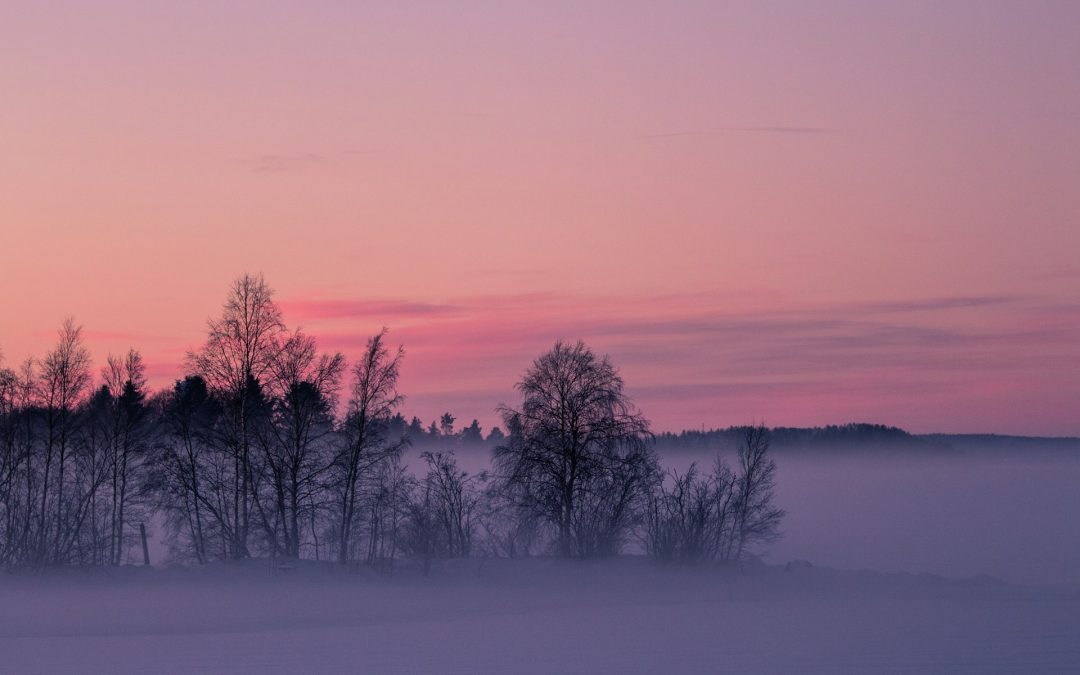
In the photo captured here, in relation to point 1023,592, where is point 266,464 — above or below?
above

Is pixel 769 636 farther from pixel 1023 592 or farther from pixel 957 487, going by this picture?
pixel 957 487

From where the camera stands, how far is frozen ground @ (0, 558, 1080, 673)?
28859 millimetres

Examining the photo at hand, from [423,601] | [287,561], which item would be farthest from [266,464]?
[423,601]

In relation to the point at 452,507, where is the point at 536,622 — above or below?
below

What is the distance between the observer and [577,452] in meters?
51.6

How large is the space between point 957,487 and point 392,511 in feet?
475

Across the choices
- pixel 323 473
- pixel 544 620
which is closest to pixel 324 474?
pixel 323 473

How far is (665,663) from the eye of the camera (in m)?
28.8

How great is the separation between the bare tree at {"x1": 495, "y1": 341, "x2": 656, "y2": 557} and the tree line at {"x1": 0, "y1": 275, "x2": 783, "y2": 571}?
7 centimetres

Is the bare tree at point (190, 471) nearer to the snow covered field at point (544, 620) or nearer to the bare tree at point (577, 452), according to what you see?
the snow covered field at point (544, 620)

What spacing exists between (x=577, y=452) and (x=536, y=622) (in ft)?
49.9

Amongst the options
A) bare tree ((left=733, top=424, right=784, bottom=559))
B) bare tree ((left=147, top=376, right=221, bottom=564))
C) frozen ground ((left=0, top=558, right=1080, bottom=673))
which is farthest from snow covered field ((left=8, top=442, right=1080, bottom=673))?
bare tree ((left=733, top=424, right=784, bottom=559))

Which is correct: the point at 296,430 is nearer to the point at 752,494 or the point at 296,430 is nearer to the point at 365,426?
the point at 365,426

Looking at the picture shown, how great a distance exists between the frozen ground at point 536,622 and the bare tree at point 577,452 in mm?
2129
